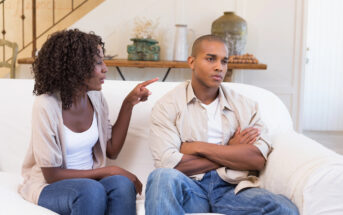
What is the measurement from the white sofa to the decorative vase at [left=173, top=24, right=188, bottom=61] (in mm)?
2411

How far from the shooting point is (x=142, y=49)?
458 centimetres

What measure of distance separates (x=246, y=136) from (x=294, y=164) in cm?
25

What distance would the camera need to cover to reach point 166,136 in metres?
1.89

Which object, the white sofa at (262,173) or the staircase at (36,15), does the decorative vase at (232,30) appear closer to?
the staircase at (36,15)

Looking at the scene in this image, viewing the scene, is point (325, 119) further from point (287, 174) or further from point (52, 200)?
point (52, 200)

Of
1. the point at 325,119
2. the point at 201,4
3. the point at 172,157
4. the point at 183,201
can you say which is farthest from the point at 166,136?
the point at 325,119

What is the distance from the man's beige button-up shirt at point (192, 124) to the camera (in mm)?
1867

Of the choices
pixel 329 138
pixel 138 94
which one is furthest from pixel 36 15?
pixel 138 94

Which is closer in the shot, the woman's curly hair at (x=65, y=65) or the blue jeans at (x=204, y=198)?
the blue jeans at (x=204, y=198)

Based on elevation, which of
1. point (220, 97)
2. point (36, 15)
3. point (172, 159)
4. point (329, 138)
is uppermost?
point (36, 15)

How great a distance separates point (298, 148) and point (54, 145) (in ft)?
3.09

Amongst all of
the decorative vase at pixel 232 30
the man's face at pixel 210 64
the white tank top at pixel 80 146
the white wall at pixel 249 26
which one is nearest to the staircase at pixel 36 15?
the white wall at pixel 249 26

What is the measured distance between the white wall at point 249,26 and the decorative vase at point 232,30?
32 cm

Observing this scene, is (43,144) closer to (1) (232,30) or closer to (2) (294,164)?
(2) (294,164)
